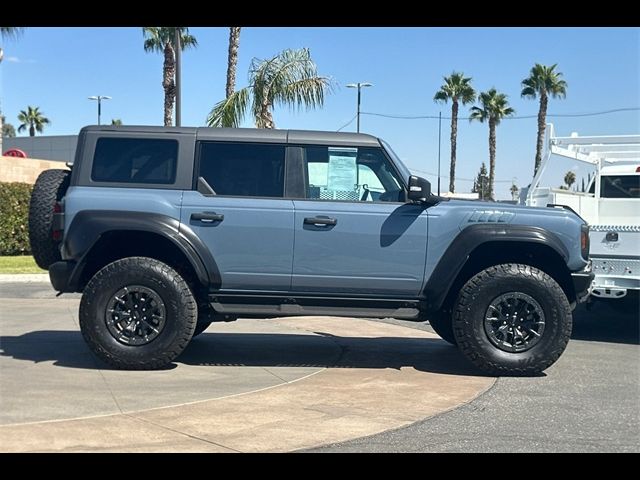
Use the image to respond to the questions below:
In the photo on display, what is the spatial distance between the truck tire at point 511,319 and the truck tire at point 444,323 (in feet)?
1.67

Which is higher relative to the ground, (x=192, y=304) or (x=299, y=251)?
(x=299, y=251)

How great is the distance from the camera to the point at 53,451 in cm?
418

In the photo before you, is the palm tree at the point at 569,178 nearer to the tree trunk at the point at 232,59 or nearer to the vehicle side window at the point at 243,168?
the vehicle side window at the point at 243,168

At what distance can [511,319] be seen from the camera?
6430mm

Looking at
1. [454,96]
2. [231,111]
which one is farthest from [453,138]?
[231,111]

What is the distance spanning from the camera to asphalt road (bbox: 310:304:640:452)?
14.7 ft

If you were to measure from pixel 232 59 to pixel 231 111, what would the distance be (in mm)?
2869

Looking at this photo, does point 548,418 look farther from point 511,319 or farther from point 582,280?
point 582,280

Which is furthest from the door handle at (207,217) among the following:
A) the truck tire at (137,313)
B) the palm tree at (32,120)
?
the palm tree at (32,120)

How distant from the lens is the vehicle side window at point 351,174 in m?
6.45

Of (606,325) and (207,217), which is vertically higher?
(207,217)
